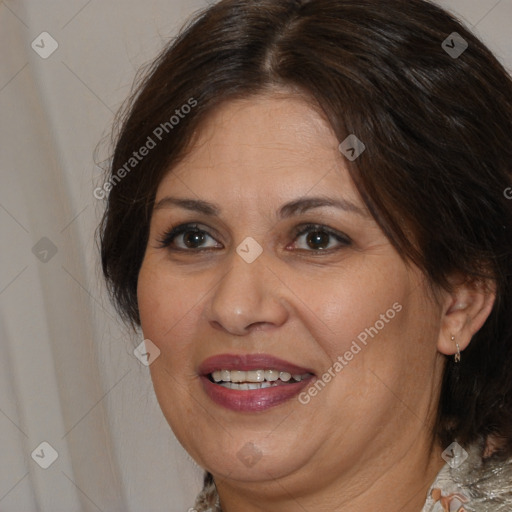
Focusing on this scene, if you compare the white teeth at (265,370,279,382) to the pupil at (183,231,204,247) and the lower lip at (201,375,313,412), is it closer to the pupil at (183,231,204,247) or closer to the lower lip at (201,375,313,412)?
the lower lip at (201,375,313,412)

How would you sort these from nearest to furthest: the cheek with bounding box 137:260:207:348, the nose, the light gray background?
the nose < the cheek with bounding box 137:260:207:348 < the light gray background

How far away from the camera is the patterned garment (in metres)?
2.02

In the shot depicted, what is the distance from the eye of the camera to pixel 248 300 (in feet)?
6.03

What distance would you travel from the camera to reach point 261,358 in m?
1.89

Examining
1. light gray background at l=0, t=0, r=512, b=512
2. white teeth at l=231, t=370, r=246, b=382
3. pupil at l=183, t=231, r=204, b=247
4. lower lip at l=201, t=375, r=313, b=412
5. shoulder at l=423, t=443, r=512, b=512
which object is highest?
light gray background at l=0, t=0, r=512, b=512

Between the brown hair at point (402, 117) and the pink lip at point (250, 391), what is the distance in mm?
271

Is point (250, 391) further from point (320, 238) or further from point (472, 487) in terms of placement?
point (472, 487)

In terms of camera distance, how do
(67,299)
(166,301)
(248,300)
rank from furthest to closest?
(67,299) < (166,301) < (248,300)

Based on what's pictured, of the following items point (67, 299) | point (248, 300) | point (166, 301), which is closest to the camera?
point (248, 300)

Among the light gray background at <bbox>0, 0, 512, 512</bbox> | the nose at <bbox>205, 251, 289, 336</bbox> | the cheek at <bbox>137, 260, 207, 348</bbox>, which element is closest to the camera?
the nose at <bbox>205, 251, 289, 336</bbox>

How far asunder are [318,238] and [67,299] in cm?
138

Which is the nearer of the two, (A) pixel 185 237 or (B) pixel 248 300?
(B) pixel 248 300

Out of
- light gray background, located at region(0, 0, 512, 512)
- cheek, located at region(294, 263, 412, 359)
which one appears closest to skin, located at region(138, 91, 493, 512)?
cheek, located at region(294, 263, 412, 359)

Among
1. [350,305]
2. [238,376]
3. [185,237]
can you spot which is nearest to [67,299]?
[185,237]
